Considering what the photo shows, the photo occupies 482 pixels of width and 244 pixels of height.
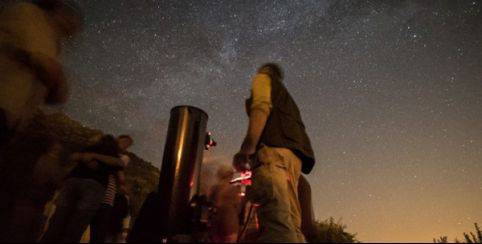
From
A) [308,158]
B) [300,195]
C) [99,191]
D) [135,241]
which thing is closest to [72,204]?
[99,191]

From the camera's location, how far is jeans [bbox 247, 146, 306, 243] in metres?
2.24

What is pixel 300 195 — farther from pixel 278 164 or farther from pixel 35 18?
pixel 35 18

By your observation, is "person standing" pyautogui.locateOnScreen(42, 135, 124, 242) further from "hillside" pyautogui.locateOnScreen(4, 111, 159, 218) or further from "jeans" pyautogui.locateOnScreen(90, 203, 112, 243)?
"hillside" pyautogui.locateOnScreen(4, 111, 159, 218)

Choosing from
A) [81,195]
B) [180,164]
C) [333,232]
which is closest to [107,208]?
[180,164]

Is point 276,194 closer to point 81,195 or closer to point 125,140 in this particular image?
point 81,195

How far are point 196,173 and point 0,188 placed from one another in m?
5.21

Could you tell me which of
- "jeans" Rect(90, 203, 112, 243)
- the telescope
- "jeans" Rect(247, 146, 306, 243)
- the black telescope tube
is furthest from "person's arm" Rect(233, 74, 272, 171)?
"jeans" Rect(90, 203, 112, 243)

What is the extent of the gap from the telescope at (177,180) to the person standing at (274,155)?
3.30 feet

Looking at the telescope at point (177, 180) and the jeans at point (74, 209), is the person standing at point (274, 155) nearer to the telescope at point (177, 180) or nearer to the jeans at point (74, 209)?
the telescope at point (177, 180)

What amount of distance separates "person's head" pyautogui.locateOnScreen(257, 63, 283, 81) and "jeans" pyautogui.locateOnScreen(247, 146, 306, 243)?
85 cm

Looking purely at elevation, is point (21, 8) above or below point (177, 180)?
above

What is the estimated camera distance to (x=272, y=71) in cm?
316

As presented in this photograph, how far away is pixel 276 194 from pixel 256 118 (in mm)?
717

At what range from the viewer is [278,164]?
2.54 metres
